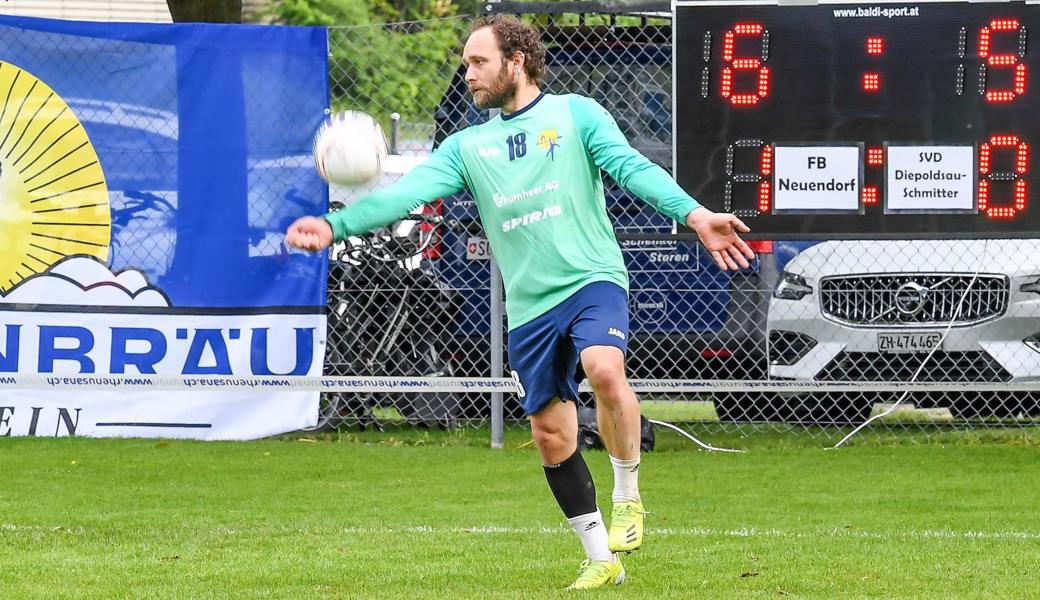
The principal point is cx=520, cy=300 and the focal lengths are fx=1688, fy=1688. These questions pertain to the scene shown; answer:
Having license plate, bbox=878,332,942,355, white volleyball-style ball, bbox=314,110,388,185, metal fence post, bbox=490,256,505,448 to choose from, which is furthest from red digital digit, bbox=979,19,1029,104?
white volleyball-style ball, bbox=314,110,388,185

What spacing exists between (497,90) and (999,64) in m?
4.93

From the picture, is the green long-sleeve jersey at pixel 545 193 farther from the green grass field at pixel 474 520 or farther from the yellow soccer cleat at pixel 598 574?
the green grass field at pixel 474 520

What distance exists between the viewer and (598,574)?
5.79 metres

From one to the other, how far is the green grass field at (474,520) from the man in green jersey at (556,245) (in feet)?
1.24

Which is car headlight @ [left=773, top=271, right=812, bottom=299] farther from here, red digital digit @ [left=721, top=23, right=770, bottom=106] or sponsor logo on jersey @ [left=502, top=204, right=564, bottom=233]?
sponsor logo on jersey @ [left=502, top=204, right=564, bottom=233]

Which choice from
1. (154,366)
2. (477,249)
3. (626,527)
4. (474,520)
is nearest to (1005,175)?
(477,249)

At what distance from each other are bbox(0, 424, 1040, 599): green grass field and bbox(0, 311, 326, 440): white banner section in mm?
218

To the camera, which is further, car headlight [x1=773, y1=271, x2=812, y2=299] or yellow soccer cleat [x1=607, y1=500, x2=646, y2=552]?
car headlight [x1=773, y1=271, x2=812, y2=299]

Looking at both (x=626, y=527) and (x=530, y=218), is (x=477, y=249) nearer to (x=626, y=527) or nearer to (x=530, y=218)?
(x=530, y=218)

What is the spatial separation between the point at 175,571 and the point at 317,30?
5.44m

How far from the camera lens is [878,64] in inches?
392

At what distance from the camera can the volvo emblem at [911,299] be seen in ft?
35.7

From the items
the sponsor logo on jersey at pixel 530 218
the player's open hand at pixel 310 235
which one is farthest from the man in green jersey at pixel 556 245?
the player's open hand at pixel 310 235

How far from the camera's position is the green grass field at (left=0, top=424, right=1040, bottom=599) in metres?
5.88
